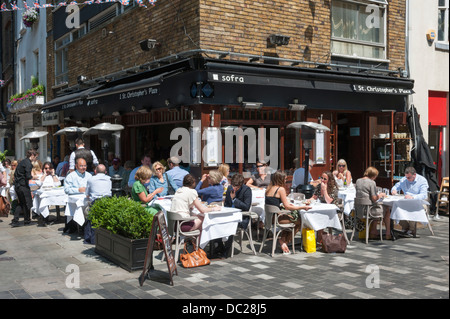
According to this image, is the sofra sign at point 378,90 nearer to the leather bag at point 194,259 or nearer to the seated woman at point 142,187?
the seated woman at point 142,187

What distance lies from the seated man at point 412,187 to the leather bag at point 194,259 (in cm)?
428

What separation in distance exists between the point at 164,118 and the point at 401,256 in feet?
23.7

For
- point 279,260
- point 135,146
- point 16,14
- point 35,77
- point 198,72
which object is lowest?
point 279,260

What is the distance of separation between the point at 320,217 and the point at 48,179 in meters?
6.71

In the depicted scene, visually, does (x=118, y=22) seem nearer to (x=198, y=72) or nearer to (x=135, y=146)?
(x=135, y=146)

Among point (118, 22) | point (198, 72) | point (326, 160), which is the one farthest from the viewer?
point (118, 22)

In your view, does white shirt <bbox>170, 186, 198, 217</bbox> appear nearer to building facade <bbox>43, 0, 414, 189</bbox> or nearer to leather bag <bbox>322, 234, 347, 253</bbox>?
leather bag <bbox>322, 234, 347, 253</bbox>

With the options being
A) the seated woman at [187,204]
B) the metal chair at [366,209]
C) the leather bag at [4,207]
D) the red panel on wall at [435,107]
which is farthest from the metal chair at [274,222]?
the leather bag at [4,207]

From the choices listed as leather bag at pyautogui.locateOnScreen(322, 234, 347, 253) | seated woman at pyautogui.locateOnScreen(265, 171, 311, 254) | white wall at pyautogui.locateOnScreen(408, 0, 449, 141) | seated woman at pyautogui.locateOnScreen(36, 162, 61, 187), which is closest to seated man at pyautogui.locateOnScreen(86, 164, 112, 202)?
seated woman at pyautogui.locateOnScreen(36, 162, 61, 187)

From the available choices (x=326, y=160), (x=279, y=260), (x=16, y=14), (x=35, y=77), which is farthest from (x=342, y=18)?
(x=16, y=14)

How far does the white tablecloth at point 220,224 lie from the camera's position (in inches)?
290

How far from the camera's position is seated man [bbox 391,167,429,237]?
30.0 ft

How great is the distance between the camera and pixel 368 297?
560 cm

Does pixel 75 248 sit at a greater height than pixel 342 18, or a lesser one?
lesser
